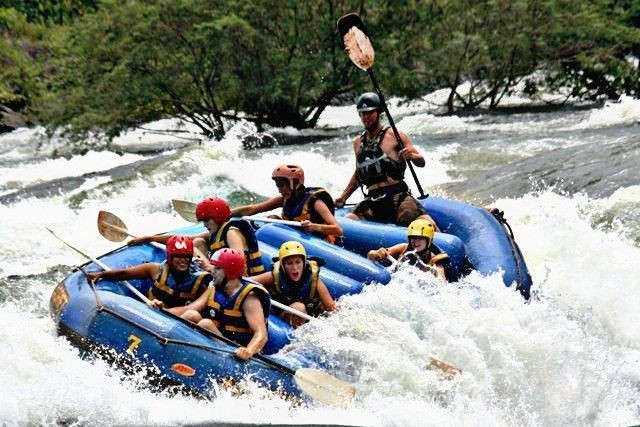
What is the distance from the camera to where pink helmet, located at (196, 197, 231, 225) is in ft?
20.3

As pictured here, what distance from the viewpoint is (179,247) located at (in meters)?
5.64

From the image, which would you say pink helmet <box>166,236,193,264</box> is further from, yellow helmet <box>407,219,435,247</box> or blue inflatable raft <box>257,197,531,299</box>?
yellow helmet <box>407,219,435,247</box>

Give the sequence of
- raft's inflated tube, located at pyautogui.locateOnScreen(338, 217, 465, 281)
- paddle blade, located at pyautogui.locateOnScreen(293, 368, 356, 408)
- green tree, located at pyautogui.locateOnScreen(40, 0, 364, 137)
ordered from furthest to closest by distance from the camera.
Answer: green tree, located at pyautogui.locateOnScreen(40, 0, 364, 137)
raft's inflated tube, located at pyautogui.locateOnScreen(338, 217, 465, 281)
paddle blade, located at pyautogui.locateOnScreen(293, 368, 356, 408)

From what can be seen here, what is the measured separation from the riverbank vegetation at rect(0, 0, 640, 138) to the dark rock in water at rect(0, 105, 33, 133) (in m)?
1.22

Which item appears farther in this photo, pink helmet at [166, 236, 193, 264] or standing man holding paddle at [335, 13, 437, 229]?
standing man holding paddle at [335, 13, 437, 229]

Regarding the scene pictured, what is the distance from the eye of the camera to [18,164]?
1580 cm

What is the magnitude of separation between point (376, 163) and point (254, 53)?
10817mm

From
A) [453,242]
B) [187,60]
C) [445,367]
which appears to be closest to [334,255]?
[453,242]

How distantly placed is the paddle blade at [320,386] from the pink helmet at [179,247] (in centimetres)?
115

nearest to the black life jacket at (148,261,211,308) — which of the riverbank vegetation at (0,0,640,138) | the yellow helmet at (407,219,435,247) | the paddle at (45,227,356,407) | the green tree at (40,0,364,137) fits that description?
the paddle at (45,227,356,407)

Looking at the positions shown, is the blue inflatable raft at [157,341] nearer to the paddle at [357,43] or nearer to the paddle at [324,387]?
the paddle at [324,387]

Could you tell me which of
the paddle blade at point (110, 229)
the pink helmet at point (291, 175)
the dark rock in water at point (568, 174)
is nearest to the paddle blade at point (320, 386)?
the pink helmet at point (291, 175)

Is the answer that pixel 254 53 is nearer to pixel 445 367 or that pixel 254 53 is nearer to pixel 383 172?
pixel 383 172

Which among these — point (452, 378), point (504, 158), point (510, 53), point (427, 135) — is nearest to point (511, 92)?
point (510, 53)
